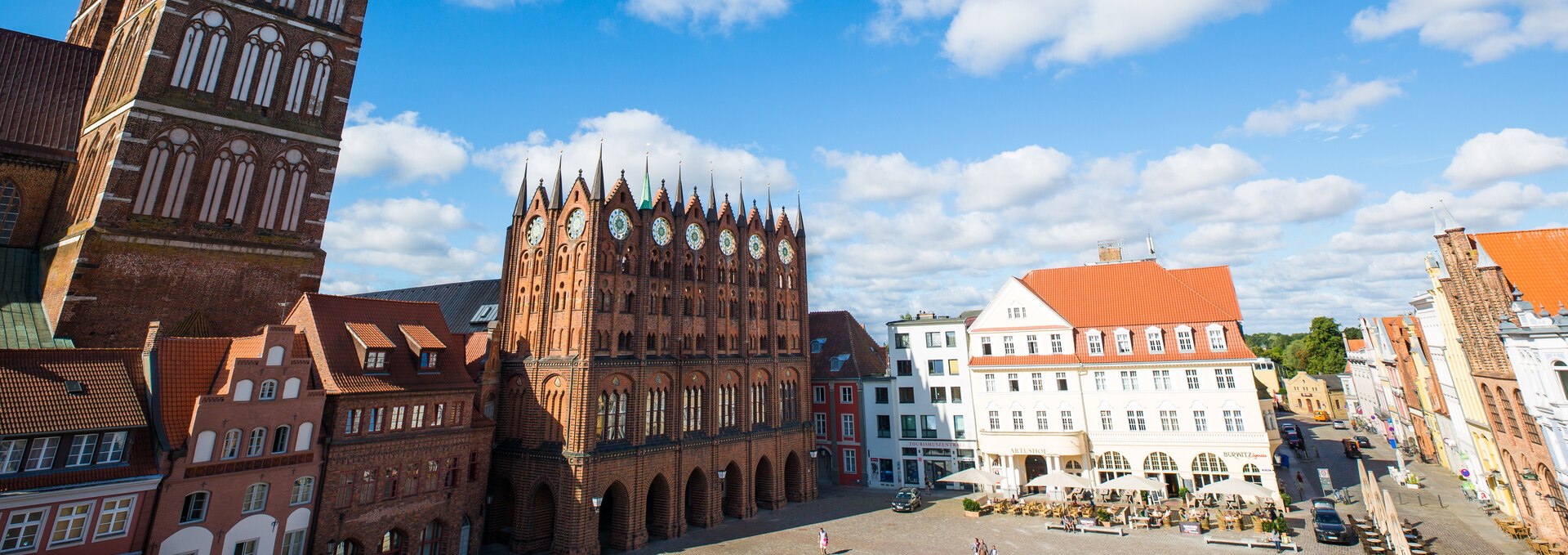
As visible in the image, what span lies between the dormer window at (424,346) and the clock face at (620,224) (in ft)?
30.5

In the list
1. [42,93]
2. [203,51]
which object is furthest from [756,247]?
[42,93]

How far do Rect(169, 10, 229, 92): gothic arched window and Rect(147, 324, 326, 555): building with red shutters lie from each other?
41.6 ft

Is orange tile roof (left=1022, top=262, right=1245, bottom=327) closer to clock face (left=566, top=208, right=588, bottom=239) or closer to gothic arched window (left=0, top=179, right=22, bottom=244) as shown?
clock face (left=566, top=208, right=588, bottom=239)

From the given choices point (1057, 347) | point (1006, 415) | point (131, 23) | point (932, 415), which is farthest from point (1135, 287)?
point (131, 23)

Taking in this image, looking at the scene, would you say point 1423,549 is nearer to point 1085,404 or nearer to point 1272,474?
point 1272,474

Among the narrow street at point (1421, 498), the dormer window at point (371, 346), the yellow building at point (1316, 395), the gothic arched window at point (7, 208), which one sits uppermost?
the gothic arched window at point (7, 208)

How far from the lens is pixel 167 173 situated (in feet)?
85.6

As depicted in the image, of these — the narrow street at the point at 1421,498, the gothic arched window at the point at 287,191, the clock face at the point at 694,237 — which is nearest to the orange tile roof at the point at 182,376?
the gothic arched window at the point at 287,191

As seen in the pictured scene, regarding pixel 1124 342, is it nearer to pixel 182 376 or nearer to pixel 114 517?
pixel 182 376

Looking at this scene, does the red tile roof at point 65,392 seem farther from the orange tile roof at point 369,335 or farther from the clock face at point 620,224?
the clock face at point 620,224

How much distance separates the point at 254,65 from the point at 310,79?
7.00 feet

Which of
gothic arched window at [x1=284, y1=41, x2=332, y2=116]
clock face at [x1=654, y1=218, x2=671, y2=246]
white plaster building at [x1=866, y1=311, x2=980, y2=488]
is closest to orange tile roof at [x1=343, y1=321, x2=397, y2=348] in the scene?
gothic arched window at [x1=284, y1=41, x2=332, y2=116]

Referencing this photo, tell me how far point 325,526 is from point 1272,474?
43.5 metres

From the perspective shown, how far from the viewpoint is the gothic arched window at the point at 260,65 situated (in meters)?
28.5
